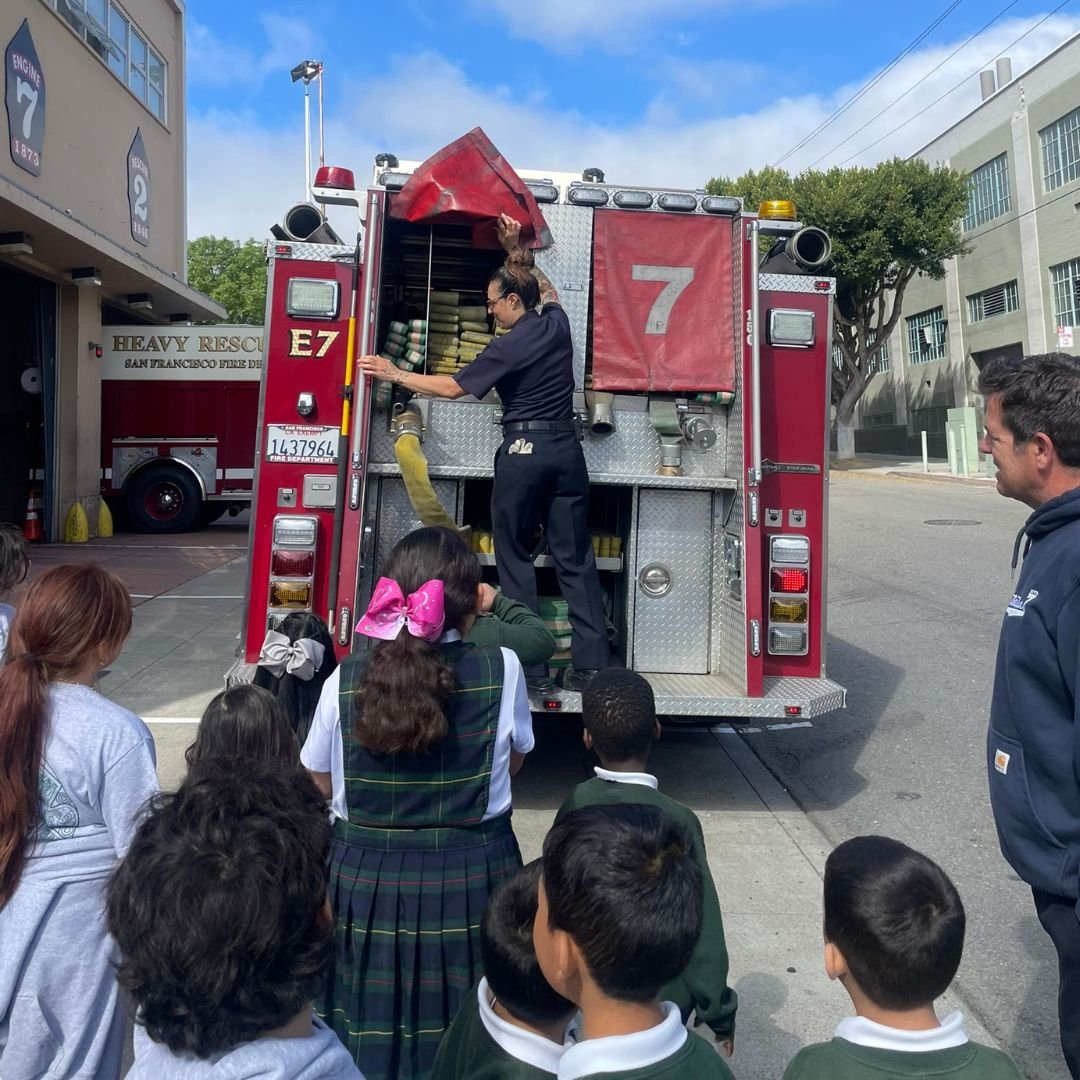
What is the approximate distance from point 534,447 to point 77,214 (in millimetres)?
13997

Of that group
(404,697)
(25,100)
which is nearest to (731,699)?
(404,697)

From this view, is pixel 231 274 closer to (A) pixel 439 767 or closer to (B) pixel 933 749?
(B) pixel 933 749

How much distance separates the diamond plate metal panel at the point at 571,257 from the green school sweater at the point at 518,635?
2.50m

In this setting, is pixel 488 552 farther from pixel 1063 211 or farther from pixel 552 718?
pixel 1063 211

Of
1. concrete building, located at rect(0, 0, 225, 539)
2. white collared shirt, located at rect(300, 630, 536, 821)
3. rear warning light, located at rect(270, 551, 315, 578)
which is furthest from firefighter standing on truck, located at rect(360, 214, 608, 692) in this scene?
concrete building, located at rect(0, 0, 225, 539)

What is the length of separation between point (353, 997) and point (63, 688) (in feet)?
3.21

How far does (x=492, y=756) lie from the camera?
2.48 metres

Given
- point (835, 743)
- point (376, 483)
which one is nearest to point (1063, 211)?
point (835, 743)

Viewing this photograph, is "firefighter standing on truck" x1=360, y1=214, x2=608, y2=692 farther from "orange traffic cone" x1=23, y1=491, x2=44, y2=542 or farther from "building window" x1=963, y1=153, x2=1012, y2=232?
"building window" x1=963, y1=153, x2=1012, y2=232

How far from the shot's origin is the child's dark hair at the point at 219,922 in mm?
1444

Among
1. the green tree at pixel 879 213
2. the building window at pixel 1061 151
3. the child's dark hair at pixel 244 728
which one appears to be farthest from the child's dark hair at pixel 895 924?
the building window at pixel 1061 151

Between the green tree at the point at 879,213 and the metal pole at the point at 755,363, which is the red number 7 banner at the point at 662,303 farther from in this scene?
the green tree at the point at 879,213

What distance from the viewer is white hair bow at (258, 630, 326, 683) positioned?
383 cm

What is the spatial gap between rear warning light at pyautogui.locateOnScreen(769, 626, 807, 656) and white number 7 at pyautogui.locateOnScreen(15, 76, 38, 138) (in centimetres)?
1339
